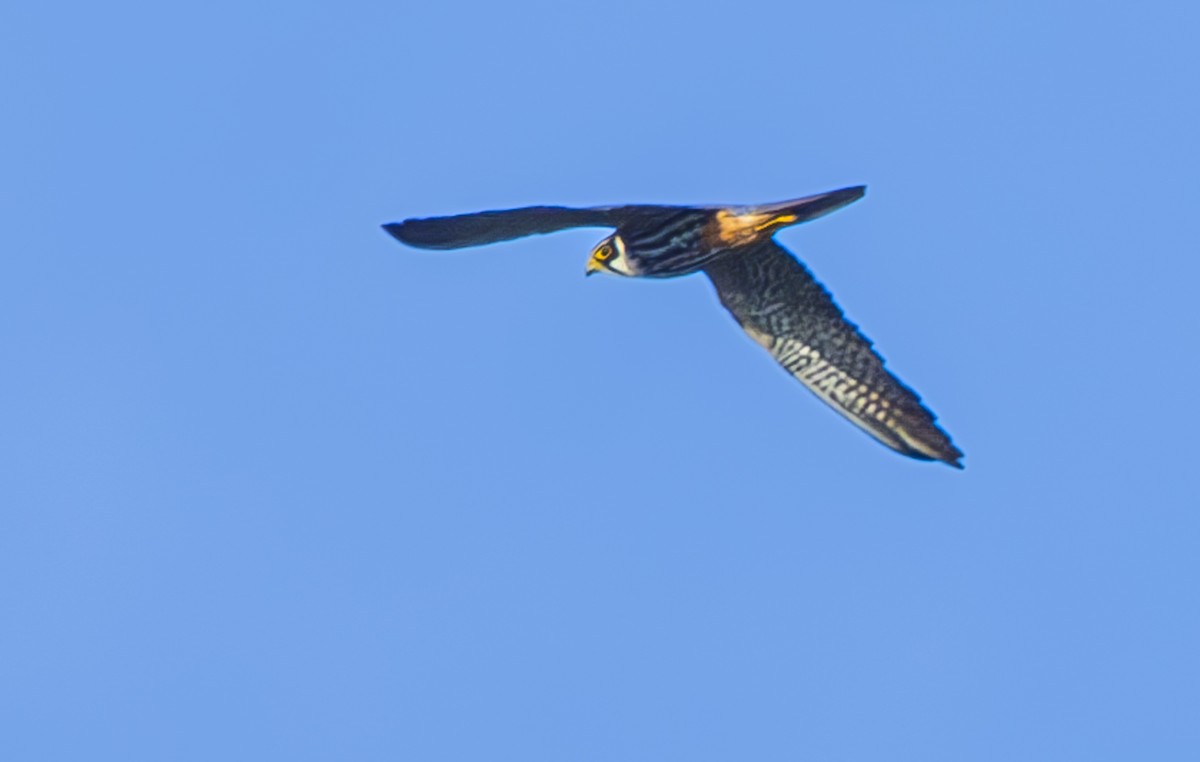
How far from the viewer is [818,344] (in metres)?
19.0

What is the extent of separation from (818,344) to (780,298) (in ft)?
1.83

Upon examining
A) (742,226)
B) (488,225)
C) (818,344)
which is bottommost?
(818,344)

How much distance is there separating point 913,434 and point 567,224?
4137 mm

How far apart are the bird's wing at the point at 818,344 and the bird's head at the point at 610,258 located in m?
0.87

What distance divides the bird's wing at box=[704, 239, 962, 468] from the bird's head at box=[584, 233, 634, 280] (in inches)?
34.4

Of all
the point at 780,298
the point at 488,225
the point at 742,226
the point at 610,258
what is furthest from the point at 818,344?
the point at 488,225

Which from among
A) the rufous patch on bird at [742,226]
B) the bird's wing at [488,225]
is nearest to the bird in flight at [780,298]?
the rufous patch on bird at [742,226]

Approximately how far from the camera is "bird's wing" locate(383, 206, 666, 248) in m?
16.0

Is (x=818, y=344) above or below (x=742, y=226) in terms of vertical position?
below

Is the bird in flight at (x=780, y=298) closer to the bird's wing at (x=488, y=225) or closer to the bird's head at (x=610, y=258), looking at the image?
the bird's head at (x=610, y=258)

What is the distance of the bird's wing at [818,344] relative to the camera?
18641 millimetres

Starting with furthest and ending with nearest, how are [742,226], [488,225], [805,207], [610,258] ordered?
[610,258], [742,226], [805,207], [488,225]

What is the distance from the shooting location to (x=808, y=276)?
18.8 metres

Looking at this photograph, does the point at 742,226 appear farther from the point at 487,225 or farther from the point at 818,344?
the point at 487,225
